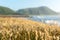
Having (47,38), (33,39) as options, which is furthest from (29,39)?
(47,38)

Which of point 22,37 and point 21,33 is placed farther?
point 21,33

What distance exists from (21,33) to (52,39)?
639 millimetres

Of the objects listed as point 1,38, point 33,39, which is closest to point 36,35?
point 33,39

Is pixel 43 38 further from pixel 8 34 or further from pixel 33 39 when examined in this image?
pixel 8 34

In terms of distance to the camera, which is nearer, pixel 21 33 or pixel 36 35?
pixel 36 35

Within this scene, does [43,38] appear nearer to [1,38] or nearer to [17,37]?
[17,37]

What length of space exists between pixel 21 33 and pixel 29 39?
38cm

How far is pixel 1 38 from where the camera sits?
360 centimetres

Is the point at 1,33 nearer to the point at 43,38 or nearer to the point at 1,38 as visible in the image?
the point at 1,38

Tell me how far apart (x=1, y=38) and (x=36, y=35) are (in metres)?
0.64

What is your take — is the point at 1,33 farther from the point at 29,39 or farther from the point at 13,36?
the point at 29,39

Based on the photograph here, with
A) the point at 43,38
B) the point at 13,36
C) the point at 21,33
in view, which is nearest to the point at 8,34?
the point at 13,36

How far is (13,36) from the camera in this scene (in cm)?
372

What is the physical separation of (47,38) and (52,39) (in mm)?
111
